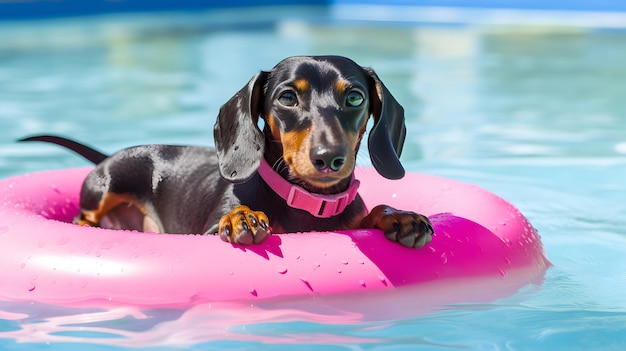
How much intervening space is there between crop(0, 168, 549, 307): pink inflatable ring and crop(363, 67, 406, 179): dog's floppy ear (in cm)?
23

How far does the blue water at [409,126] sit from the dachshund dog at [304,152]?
11.4 inches

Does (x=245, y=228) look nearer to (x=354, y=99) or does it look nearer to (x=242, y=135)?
(x=242, y=135)

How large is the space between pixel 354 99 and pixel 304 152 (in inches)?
12.6

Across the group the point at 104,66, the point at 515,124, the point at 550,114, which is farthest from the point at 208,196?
the point at 104,66

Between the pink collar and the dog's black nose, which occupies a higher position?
the dog's black nose

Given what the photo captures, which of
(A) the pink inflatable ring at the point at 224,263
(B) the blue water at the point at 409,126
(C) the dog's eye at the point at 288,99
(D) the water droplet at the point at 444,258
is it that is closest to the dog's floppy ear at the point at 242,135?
(C) the dog's eye at the point at 288,99

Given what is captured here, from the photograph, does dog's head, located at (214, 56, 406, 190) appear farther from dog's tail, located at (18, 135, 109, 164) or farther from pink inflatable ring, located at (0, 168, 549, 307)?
dog's tail, located at (18, 135, 109, 164)

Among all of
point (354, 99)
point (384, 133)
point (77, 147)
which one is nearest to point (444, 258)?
point (384, 133)

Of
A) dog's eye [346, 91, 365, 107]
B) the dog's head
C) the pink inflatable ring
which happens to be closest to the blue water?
the pink inflatable ring

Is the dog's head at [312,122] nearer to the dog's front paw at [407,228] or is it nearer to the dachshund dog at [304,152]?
the dachshund dog at [304,152]

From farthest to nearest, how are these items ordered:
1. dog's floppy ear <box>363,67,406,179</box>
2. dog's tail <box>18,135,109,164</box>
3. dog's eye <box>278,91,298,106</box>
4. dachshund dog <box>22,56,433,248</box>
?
dog's tail <box>18,135,109,164</box>, dog's floppy ear <box>363,67,406,179</box>, dog's eye <box>278,91,298,106</box>, dachshund dog <box>22,56,433,248</box>

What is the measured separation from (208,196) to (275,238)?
73 centimetres

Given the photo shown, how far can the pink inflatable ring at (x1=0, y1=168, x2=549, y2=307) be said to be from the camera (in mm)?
3057

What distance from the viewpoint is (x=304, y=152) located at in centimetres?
296
